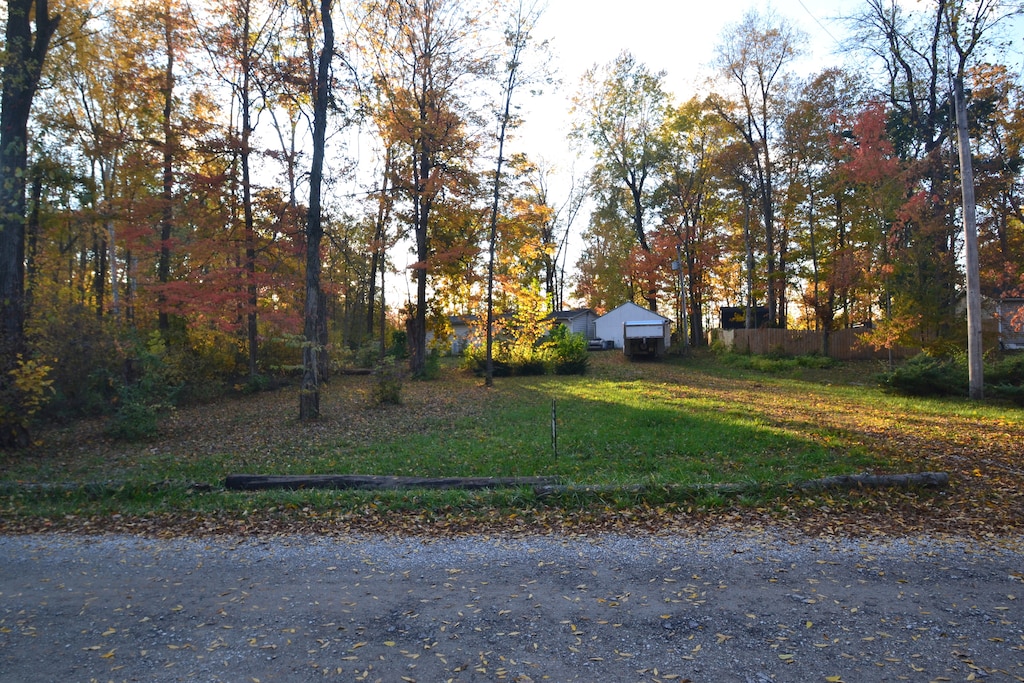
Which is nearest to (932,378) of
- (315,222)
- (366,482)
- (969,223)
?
(969,223)

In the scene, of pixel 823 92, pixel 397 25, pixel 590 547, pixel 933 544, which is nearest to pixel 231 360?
pixel 397 25

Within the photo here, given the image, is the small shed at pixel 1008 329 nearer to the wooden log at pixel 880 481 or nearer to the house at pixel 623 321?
the house at pixel 623 321

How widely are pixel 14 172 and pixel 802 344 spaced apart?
30.8 m

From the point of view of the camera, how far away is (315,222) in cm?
1352

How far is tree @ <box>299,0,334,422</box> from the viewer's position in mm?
13406

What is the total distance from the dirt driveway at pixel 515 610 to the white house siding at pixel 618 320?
36.0 m

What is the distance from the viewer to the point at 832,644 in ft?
12.0

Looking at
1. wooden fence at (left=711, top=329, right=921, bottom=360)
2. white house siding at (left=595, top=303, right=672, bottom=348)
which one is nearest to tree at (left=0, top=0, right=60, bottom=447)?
wooden fence at (left=711, top=329, right=921, bottom=360)

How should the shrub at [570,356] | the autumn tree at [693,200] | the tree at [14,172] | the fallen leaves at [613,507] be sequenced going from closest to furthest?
the fallen leaves at [613,507]
the tree at [14,172]
the shrub at [570,356]
the autumn tree at [693,200]

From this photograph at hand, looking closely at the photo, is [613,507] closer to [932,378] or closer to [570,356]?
[932,378]

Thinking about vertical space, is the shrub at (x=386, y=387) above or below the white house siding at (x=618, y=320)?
below

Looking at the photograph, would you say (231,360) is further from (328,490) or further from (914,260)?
(914,260)

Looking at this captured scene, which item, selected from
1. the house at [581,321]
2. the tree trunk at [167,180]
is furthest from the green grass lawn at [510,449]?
the house at [581,321]

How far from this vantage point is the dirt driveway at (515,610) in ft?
11.4
